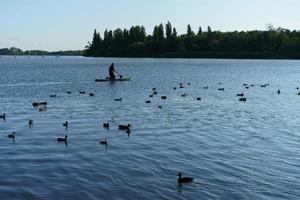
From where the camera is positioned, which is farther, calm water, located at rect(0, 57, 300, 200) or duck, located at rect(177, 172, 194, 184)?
duck, located at rect(177, 172, 194, 184)

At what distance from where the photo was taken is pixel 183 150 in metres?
27.3

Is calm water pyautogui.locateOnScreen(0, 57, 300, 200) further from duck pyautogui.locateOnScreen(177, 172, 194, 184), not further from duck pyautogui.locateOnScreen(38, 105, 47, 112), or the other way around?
duck pyautogui.locateOnScreen(38, 105, 47, 112)

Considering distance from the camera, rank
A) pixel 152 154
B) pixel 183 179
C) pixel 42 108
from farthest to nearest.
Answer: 1. pixel 42 108
2. pixel 152 154
3. pixel 183 179

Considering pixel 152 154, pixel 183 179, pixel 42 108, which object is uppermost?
pixel 42 108

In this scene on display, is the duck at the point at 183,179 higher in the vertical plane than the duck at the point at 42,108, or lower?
lower

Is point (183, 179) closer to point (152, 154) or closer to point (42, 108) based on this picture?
point (152, 154)

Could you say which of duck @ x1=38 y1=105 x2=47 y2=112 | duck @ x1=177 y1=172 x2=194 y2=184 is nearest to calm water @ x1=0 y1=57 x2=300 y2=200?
duck @ x1=177 y1=172 x2=194 y2=184

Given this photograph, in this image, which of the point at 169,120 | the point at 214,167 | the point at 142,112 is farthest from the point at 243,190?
the point at 142,112

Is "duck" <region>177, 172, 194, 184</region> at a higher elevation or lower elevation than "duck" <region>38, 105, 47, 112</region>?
lower

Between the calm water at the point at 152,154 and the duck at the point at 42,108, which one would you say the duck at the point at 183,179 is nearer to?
the calm water at the point at 152,154

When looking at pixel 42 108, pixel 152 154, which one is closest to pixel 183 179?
pixel 152 154

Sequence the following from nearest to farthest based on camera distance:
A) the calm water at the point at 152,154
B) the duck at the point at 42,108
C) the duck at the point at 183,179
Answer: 1. the calm water at the point at 152,154
2. the duck at the point at 183,179
3. the duck at the point at 42,108

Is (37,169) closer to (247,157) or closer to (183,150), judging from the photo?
(183,150)

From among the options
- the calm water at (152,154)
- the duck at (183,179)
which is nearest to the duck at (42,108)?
the calm water at (152,154)
